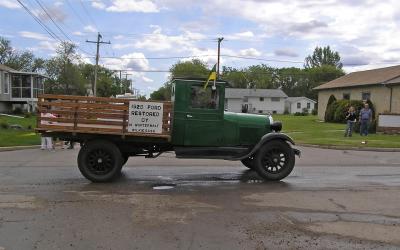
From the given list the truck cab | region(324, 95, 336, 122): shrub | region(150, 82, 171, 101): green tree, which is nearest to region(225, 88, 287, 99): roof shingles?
region(150, 82, 171, 101): green tree

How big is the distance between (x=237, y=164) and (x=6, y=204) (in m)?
7.48

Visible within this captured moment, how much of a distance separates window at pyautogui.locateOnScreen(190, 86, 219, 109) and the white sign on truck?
2.61 feet

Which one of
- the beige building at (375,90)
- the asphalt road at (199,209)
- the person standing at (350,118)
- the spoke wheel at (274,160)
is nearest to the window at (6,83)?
the beige building at (375,90)

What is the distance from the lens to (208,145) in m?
11.3

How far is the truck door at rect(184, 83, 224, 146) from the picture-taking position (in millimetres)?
11195

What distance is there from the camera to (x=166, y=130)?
1095cm

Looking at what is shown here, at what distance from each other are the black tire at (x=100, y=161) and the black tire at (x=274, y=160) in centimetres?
305

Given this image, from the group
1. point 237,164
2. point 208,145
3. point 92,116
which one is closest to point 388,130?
point 237,164

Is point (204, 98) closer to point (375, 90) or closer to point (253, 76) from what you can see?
point (375, 90)

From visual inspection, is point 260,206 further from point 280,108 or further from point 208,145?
point 280,108

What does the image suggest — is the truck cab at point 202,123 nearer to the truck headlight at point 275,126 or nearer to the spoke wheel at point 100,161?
the truck headlight at point 275,126

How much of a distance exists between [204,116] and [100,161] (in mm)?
2417

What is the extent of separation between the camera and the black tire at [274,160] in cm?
1146

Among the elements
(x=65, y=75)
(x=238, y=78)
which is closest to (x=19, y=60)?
(x=65, y=75)
